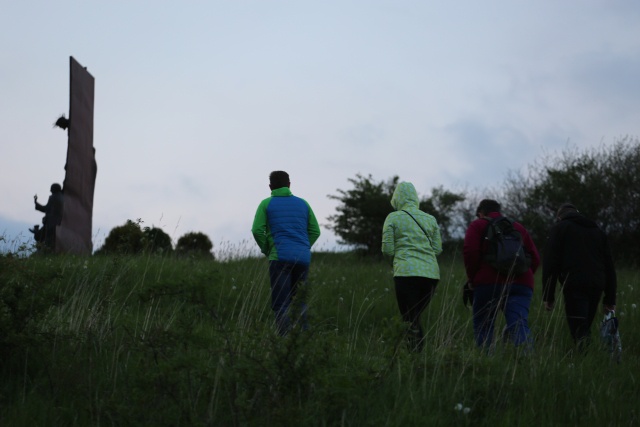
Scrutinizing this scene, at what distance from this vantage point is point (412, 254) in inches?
314

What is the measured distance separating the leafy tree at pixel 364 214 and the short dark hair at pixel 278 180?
61.8 ft

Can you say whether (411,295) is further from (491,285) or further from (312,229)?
(312,229)

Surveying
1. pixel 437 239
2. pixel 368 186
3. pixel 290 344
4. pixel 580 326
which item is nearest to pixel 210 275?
pixel 290 344

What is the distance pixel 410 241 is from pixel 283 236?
4.41 feet

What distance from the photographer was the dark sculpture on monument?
50.2 feet

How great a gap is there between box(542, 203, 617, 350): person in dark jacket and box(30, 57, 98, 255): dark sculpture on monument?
9546 millimetres

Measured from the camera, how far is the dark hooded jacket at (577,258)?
7.98 m

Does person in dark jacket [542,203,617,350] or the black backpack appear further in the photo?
person in dark jacket [542,203,617,350]

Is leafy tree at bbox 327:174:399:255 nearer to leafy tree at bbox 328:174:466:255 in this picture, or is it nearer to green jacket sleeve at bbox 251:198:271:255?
leafy tree at bbox 328:174:466:255

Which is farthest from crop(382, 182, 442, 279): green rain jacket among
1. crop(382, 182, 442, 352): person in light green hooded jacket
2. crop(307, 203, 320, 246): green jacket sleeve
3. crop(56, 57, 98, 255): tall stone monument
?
crop(56, 57, 98, 255): tall stone monument

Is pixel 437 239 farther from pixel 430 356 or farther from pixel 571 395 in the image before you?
pixel 571 395

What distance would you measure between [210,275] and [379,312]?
6096mm

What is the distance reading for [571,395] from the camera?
584 centimetres

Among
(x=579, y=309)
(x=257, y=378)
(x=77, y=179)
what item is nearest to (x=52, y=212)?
(x=77, y=179)
